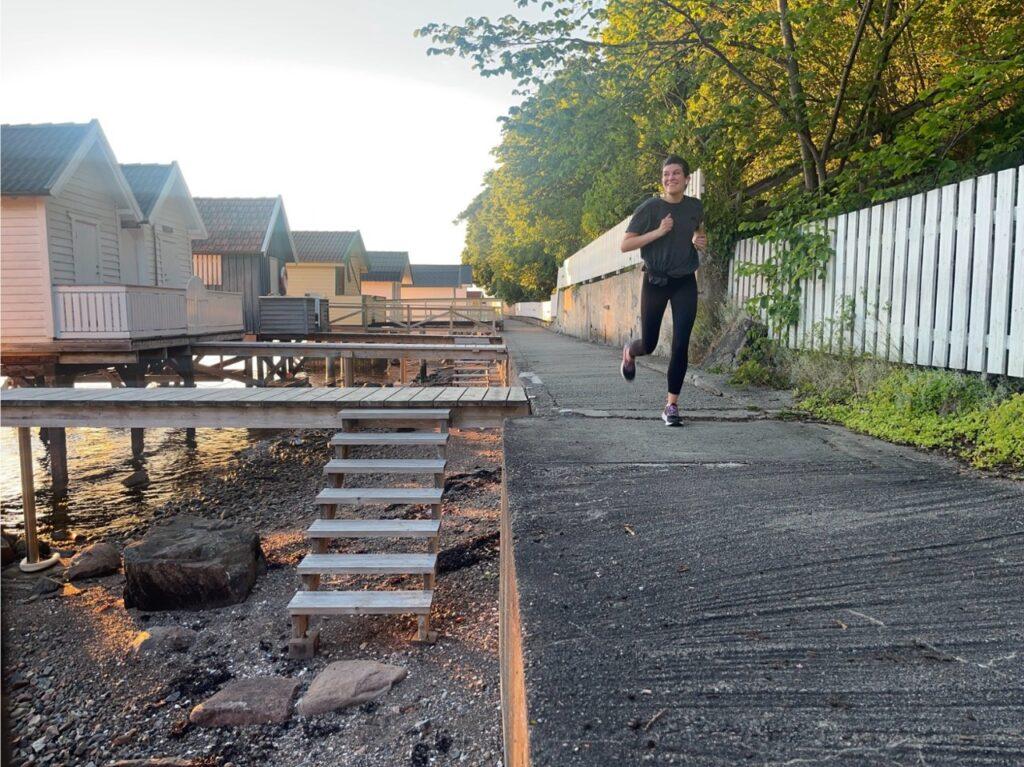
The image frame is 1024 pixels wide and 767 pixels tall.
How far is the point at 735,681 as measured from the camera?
5.43 feet

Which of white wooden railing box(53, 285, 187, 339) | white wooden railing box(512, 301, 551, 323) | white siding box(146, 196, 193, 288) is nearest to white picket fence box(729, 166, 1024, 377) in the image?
white wooden railing box(53, 285, 187, 339)

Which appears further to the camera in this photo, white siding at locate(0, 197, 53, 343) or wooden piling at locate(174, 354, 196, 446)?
wooden piling at locate(174, 354, 196, 446)

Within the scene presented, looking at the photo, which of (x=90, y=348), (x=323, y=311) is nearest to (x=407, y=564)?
(x=90, y=348)

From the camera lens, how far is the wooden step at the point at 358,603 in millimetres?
4645

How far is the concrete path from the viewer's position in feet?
4.75

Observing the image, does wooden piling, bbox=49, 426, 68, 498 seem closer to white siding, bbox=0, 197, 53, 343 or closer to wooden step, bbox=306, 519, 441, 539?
white siding, bbox=0, 197, 53, 343

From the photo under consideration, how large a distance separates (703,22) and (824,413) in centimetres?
609

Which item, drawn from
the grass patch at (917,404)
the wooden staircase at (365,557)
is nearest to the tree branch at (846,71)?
the grass patch at (917,404)

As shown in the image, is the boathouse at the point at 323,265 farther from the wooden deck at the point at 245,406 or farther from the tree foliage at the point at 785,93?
the wooden deck at the point at 245,406

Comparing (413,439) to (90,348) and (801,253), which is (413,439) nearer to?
(801,253)

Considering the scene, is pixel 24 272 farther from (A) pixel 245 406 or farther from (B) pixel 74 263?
(A) pixel 245 406

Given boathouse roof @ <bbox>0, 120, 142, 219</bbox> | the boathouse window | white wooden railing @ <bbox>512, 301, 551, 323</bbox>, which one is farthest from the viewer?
white wooden railing @ <bbox>512, 301, 551, 323</bbox>

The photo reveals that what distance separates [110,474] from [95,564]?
6603mm

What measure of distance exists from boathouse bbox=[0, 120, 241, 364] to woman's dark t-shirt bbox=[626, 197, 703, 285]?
1024 cm
